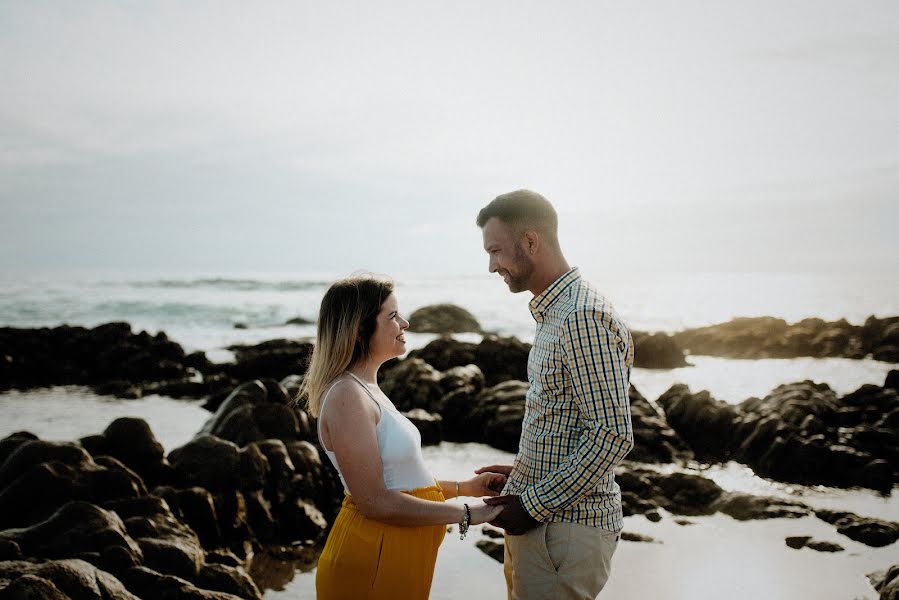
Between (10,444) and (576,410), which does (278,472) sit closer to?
(10,444)

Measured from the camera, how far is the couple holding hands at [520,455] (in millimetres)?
2916

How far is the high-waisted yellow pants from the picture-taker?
299 centimetres

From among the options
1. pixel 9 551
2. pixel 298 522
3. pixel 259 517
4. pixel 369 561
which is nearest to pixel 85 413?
pixel 259 517

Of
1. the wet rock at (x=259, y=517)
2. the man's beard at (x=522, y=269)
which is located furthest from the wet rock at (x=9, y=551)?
the man's beard at (x=522, y=269)

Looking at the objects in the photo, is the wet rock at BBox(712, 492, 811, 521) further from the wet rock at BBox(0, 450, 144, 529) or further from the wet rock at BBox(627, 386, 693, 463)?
the wet rock at BBox(0, 450, 144, 529)

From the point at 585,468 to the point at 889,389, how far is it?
13.3m

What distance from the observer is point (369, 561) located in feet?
9.81

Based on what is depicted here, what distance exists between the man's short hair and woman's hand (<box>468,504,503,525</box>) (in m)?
1.23

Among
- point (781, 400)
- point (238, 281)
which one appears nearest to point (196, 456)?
point (781, 400)

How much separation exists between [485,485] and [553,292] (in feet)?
3.52

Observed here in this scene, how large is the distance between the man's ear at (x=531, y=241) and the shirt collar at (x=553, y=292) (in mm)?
184

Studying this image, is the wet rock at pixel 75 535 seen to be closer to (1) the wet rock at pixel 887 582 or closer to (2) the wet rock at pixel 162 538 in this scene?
(2) the wet rock at pixel 162 538

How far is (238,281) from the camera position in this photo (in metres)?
63.3

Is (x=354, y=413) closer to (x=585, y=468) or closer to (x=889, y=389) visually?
(x=585, y=468)
